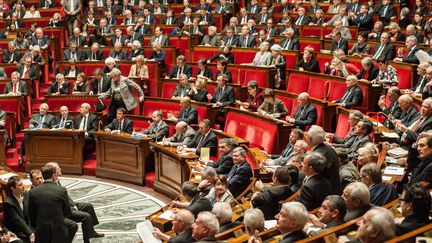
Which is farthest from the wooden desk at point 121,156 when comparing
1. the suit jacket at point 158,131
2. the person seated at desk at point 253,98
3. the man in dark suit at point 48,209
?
the man in dark suit at point 48,209

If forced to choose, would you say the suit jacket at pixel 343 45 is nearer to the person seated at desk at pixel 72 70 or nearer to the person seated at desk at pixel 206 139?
the person seated at desk at pixel 206 139

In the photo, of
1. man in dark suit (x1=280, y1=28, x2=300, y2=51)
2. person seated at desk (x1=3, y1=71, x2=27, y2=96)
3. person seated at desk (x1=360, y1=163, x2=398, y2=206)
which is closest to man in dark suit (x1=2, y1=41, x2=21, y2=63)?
person seated at desk (x1=3, y1=71, x2=27, y2=96)

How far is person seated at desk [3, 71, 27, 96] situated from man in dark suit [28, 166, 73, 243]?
4.46 m

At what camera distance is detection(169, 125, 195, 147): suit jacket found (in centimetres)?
737

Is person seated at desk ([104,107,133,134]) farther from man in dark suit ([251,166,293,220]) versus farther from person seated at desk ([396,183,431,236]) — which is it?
person seated at desk ([396,183,431,236])

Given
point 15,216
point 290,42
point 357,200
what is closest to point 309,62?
point 290,42

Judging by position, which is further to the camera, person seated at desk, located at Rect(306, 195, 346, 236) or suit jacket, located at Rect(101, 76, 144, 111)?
suit jacket, located at Rect(101, 76, 144, 111)

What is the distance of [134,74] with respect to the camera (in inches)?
379

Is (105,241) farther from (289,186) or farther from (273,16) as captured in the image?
(273,16)

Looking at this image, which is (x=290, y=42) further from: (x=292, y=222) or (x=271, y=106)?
(x=292, y=222)

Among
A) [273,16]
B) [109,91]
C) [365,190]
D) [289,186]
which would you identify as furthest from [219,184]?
[273,16]

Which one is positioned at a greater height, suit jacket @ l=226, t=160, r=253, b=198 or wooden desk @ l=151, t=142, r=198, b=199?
suit jacket @ l=226, t=160, r=253, b=198

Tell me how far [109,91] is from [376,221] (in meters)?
6.23

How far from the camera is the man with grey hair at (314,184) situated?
14.7ft
